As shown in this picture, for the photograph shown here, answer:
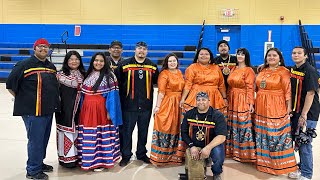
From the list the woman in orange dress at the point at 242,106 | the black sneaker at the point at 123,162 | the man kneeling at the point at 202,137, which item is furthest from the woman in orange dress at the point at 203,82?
the black sneaker at the point at 123,162

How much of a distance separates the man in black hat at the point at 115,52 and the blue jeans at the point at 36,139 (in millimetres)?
1072

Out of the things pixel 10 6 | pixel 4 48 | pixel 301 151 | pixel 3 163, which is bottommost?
pixel 3 163

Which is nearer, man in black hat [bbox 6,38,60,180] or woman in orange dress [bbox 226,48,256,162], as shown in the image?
man in black hat [bbox 6,38,60,180]

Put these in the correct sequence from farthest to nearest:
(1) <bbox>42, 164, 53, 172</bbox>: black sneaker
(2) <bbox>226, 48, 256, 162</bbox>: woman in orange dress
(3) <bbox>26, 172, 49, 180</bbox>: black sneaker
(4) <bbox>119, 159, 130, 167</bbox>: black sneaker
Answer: (4) <bbox>119, 159, 130, 167</bbox>: black sneaker, (2) <bbox>226, 48, 256, 162</bbox>: woman in orange dress, (1) <bbox>42, 164, 53, 172</bbox>: black sneaker, (3) <bbox>26, 172, 49, 180</bbox>: black sneaker

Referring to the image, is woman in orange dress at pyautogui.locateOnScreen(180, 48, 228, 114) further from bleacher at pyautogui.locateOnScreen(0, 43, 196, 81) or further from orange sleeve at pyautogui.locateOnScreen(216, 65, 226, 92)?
bleacher at pyautogui.locateOnScreen(0, 43, 196, 81)

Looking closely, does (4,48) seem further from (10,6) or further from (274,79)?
(274,79)

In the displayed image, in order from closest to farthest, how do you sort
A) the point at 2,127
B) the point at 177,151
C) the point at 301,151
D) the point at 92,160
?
the point at 301,151 → the point at 92,160 → the point at 177,151 → the point at 2,127

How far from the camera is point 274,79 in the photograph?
376 cm

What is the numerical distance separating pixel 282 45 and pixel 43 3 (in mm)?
9728

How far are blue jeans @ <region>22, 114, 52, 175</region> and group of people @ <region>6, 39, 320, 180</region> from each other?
1cm

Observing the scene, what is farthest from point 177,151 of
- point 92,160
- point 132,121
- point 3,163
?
point 3,163

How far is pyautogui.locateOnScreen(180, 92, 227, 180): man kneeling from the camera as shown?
3385mm

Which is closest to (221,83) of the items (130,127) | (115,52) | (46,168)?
(130,127)

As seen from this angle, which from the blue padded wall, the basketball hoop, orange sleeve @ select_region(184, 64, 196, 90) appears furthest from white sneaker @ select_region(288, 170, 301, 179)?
the basketball hoop
